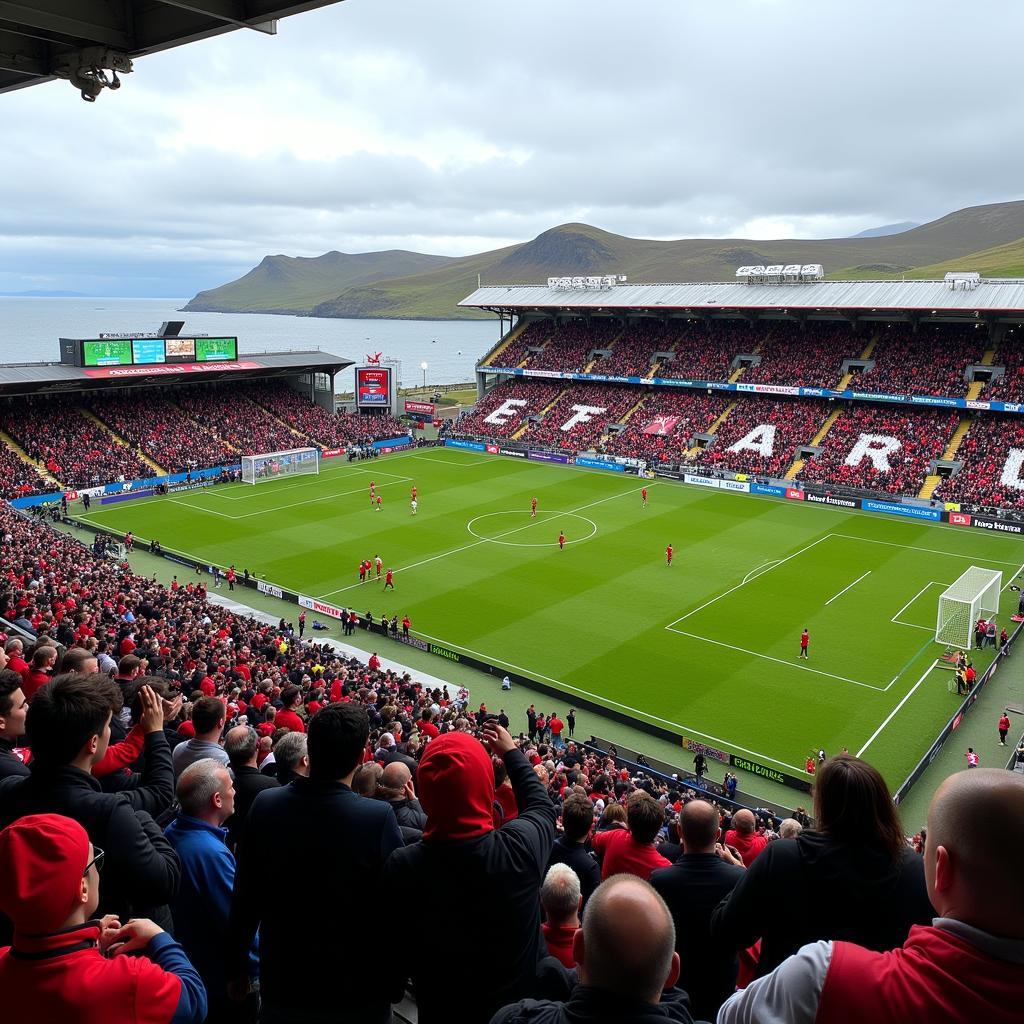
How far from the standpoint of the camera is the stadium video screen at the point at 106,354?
5447 cm

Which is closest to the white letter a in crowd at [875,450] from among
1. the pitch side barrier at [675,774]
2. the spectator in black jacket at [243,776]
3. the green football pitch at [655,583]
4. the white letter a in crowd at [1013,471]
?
Answer: the green football pitch at [655,583]

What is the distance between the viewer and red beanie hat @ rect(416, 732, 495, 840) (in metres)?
3.81

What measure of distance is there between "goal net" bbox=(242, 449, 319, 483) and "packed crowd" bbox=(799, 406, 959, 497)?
3448 cm

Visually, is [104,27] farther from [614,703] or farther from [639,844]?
[614,703]

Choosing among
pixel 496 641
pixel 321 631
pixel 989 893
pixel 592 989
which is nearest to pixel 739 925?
pixel 592 989

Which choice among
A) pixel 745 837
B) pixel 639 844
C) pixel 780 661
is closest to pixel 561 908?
pixel 639 844

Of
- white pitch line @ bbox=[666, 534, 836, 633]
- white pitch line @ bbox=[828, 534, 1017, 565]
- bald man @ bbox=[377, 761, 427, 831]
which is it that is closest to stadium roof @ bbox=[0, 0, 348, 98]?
bald man @ bbox=[377, 761, 427, 831]

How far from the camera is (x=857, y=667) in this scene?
1142 inches

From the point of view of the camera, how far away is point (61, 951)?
314 cm

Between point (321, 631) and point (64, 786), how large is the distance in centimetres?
2807

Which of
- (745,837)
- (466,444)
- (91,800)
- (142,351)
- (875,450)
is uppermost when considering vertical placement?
(142,351)

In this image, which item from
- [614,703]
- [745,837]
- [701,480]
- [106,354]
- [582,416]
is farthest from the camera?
[582,416]

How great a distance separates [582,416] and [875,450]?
76.9 feet

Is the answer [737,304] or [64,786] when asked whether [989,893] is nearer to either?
[64,786]
